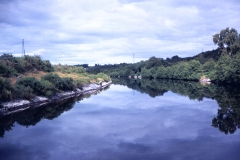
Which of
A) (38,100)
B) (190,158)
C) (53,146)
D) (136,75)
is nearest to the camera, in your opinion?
(190,158)

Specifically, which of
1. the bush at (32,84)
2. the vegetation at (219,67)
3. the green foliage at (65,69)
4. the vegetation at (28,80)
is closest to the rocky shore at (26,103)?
the vegetation at (28,80)

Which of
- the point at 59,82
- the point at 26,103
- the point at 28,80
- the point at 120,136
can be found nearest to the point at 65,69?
→ the point at 59,82

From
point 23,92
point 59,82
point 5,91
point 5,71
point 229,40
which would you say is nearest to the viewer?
point 5,91

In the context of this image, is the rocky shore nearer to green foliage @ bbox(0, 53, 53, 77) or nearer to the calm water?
the calm water

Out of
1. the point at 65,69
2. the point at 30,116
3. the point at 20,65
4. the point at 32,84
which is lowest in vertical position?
the point at 30,116

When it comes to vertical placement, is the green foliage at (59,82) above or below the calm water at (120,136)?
above

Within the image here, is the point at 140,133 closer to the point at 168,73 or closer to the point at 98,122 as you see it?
the point at 98,122

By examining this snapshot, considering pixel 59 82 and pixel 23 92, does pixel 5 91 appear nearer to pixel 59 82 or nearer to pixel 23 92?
pixel 23 92

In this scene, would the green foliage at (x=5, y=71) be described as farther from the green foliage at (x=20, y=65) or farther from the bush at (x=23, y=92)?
the bush at (x=23, y=92)

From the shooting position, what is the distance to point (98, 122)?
2081 cm

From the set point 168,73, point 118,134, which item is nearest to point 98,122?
point 118,134

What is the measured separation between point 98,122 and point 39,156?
8670 millimetres

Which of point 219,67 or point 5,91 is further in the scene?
point 219,67

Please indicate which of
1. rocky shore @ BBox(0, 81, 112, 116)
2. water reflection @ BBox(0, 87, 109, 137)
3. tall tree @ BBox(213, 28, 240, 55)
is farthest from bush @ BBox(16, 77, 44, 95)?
tall tree @ BBox(213, 28, 240, 55)
